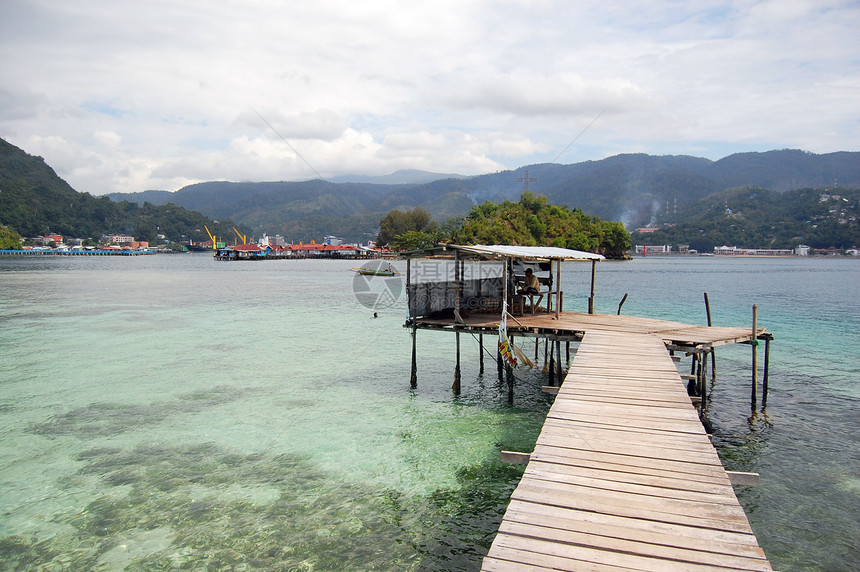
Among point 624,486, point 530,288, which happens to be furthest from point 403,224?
point 624,486

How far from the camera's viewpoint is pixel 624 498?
5.67 metres

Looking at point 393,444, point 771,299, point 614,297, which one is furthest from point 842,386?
point 771,299

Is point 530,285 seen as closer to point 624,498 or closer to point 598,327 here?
point 598,327

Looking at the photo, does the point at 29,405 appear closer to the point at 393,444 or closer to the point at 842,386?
the point at 393,444

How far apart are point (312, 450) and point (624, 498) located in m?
8.50

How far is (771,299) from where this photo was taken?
49.6 metres

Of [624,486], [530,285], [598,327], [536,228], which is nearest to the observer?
[624,486]

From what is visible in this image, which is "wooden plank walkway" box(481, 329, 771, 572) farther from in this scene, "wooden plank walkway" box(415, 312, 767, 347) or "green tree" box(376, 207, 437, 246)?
"green tree" box(376, 207, 437, 246)

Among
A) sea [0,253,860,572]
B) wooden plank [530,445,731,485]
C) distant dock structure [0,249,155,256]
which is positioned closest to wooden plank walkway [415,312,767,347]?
sea [0,253,860,572]

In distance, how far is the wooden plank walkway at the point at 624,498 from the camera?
15.2ft

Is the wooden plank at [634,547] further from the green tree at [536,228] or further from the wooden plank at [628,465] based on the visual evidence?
the green tree at [536,228]

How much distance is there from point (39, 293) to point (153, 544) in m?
51.3

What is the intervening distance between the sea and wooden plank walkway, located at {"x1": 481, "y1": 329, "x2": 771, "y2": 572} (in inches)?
102

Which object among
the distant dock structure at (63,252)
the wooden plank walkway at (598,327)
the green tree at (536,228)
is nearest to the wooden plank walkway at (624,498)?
the wooden plank walkway at (598,327)
